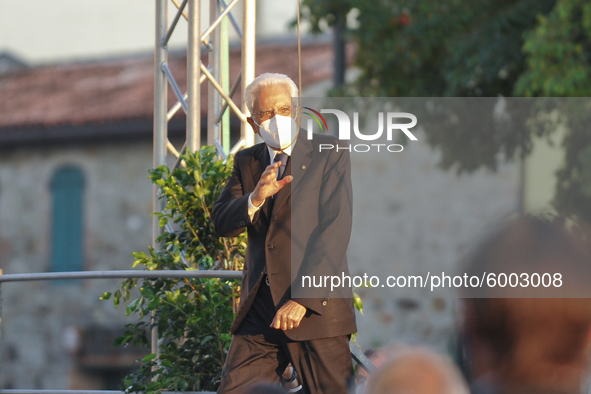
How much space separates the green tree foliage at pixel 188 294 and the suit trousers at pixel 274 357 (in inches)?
31.5

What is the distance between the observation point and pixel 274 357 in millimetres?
2852

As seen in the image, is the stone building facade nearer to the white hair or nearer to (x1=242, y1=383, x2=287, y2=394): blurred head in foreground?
the white hair

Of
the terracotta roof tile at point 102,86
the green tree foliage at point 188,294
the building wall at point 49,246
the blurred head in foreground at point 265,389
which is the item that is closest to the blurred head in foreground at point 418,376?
the blurred head in foreground at point 265,389

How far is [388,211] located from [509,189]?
50 cm

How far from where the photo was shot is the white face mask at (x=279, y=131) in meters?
2.72

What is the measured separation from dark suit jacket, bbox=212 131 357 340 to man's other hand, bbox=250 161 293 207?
0.34 ft

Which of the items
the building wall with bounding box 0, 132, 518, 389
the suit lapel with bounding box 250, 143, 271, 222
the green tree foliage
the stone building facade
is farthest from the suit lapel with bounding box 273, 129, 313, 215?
the building wall with bounding box 0, 132, 518, 389

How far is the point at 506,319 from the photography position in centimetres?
105

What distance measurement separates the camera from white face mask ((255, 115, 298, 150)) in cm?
272

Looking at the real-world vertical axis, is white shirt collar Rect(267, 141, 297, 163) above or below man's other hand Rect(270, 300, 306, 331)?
above

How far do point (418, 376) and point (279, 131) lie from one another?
5.45 ft

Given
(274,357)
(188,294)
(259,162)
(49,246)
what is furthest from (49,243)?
(274,357)

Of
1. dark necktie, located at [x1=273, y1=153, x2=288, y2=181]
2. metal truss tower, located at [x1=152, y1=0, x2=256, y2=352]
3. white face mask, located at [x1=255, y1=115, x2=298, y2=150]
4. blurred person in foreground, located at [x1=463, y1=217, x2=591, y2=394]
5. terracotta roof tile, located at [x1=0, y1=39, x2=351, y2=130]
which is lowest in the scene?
blurred person in foreground, located at [x1=463, y1=217, x2=591, y2=394]

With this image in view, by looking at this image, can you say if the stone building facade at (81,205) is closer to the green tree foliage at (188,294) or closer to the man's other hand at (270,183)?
the green tree foliage at (188,294)
